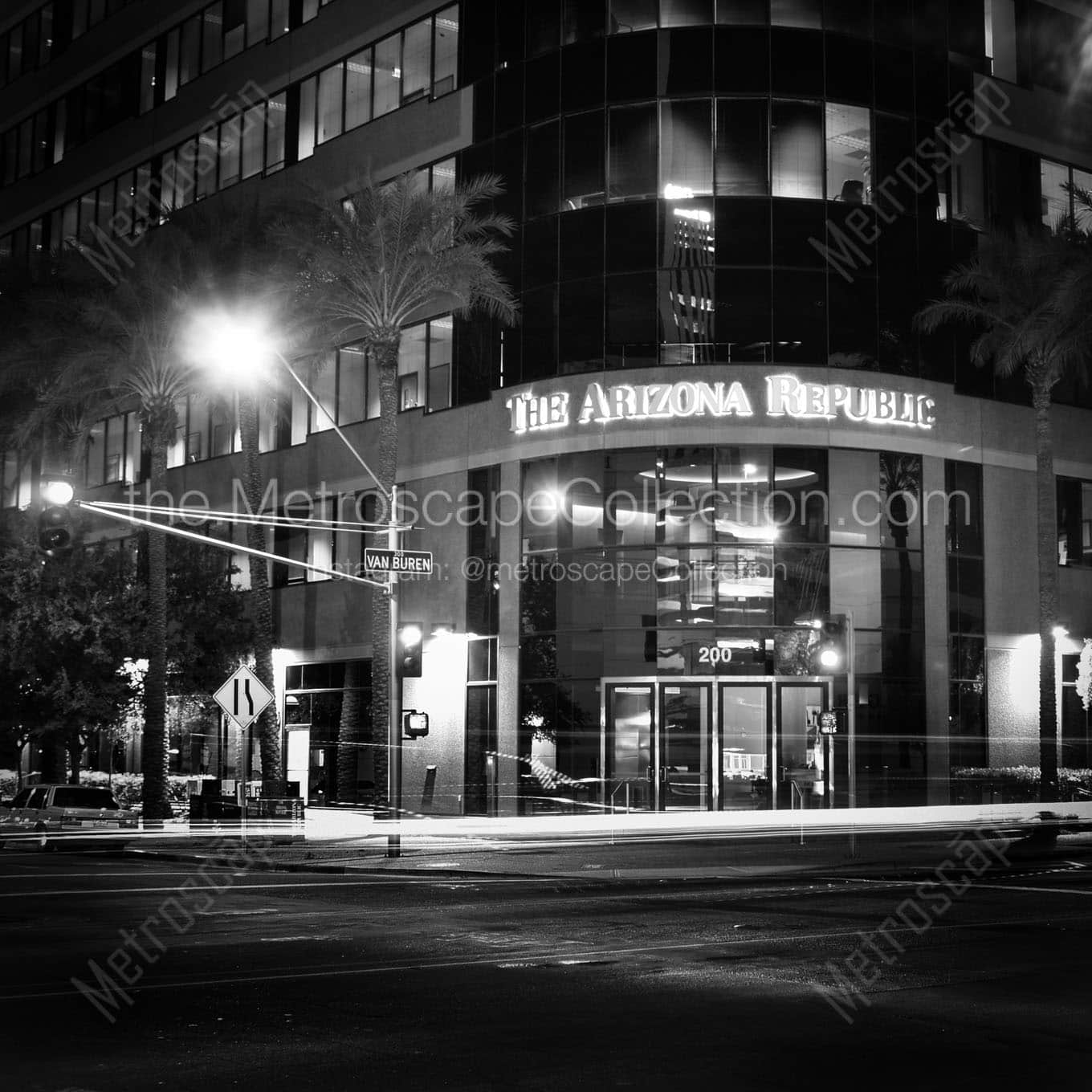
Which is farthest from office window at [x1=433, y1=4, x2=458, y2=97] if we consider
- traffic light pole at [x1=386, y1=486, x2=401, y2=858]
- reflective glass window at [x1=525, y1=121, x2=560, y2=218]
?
traffic light pole at [x1=386, y1=486, x2=401, y2=858]

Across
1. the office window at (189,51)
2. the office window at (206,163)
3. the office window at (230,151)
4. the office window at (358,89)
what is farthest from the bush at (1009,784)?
the office window at (189,51)

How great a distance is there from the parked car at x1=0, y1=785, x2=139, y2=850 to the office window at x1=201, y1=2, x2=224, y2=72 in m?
29.9

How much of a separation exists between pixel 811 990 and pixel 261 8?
4989 cm

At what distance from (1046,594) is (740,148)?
14.5 meters

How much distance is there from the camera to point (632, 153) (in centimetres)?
4275

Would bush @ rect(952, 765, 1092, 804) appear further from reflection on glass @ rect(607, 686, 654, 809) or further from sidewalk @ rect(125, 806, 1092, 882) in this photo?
reflection on glass @ rect(607, 686, 654, 809)

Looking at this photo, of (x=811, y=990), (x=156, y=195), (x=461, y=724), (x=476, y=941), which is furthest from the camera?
(x=156, y=195)

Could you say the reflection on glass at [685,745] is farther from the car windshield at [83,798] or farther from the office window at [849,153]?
the car windshield at [83,798]

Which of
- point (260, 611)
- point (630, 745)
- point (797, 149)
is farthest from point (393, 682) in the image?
→ point (797, 149)

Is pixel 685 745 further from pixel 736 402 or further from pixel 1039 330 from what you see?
pixel 1039 330

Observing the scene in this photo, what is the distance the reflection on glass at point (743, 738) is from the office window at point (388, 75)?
2218 cm

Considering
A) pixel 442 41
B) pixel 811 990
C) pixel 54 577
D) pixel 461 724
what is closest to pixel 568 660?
pixel 461 724

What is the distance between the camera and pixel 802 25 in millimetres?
42812

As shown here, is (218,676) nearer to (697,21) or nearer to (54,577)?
(54,577)
